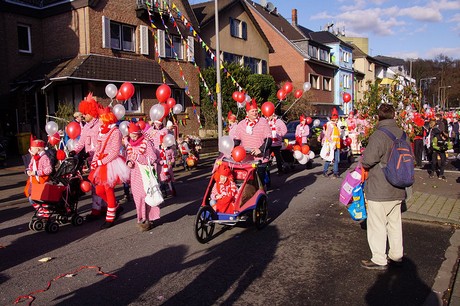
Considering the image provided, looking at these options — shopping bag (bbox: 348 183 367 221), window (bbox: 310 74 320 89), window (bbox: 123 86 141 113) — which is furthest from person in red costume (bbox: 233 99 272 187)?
window (bbox: 310 74 320 89)

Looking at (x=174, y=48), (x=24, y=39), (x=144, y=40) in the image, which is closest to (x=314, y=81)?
(x=174, y=48)

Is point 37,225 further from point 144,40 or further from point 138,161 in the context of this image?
point 144,40

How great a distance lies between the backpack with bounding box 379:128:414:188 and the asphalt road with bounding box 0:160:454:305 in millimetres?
1130

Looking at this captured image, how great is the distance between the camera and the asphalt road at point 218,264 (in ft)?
14.3

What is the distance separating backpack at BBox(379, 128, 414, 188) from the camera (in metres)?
4.70

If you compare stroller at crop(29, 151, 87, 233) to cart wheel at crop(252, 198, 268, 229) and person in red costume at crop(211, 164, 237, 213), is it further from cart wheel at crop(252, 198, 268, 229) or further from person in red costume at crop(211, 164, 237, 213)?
cart wheel at crop(252, 198, 268, 229)

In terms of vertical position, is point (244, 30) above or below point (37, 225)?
above

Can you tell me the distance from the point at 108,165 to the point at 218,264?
281 centimetres

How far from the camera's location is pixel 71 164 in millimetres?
7023

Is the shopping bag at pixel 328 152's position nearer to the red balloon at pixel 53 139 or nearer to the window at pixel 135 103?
the red balloon at pixel 53 139

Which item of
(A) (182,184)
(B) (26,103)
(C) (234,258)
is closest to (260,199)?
(C) (234,258)

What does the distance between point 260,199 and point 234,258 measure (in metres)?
1.59

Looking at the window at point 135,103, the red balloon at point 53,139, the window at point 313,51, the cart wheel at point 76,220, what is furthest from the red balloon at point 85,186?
the window at point 313,51

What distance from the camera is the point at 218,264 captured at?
17.3 feet
